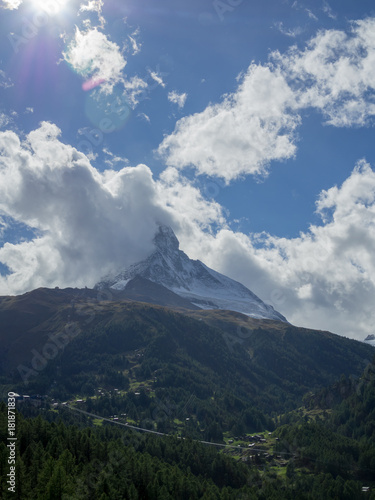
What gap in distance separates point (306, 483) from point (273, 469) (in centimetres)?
2834

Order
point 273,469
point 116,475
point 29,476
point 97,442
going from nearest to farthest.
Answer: point 29,476 → point 116,475 → point 97,442 → point 273,469

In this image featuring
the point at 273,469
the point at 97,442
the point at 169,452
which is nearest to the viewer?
the point at 97,442

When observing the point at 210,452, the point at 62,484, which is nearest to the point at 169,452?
the point at 210,452

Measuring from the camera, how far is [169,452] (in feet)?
575

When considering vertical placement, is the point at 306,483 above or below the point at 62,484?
below

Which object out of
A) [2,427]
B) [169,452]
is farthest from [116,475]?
[169,452]

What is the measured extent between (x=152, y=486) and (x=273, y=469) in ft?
284

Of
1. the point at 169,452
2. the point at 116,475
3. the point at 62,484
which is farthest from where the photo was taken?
the point at 169,452

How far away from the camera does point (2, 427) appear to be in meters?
126

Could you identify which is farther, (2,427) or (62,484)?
(2,427)

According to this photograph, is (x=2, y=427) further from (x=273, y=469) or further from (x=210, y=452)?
(x=273, y=469)

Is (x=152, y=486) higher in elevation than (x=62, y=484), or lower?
lower

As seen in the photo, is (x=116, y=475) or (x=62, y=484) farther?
(x=116, y=475)

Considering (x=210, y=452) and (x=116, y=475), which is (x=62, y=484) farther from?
(x=210, y=452)
